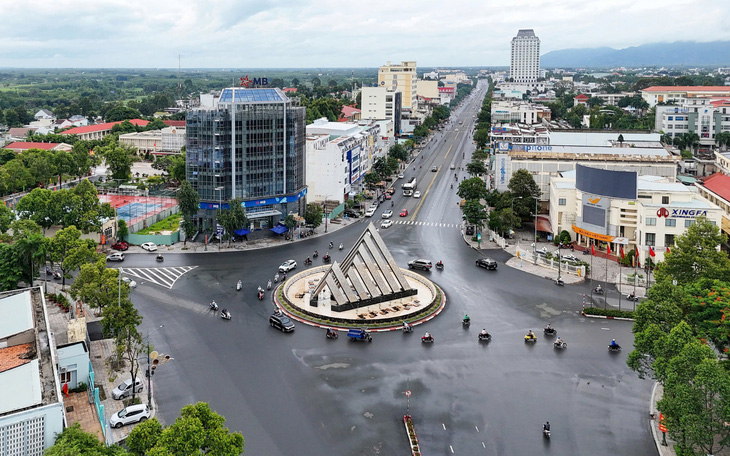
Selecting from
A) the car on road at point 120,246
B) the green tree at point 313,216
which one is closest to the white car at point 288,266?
the green tree at point 313,216

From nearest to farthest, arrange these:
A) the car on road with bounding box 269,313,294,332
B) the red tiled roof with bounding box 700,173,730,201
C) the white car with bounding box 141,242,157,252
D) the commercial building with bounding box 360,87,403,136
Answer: the car on road with bounding box 269,313,294,332 → the white car with bounding box 141,242,157,252 → the red tiled roof with bounding box 700,173,730,201 → the commercial building with bounding box 360,87,403,136

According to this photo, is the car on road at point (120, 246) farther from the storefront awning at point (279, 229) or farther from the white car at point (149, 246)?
the storefront awning at point (279, 229)

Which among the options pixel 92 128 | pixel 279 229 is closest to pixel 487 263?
pixel 279 229

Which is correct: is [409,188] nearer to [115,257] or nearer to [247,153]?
[247,153]

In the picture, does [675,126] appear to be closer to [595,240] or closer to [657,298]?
[595,240]

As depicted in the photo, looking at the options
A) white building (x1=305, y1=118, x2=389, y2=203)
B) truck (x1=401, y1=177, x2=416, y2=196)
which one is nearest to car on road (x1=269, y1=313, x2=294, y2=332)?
white building (x1=305, y1=118, x2=389, y2=203)

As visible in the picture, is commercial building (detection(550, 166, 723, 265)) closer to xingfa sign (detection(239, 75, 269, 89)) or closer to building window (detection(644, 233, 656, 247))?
building window (detection(644, 233, 656, 247))

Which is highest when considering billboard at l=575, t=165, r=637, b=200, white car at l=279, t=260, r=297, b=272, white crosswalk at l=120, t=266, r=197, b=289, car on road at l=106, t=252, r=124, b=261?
billboard at l=575, t=165, r=637, b=200
